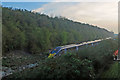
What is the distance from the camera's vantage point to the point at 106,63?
4301 mm

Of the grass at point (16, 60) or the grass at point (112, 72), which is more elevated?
the grass at point (112, 72)

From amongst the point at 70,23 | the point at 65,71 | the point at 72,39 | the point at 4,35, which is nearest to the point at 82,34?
the point at 72,39

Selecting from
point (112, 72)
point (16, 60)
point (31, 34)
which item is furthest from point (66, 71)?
point (31, 34)

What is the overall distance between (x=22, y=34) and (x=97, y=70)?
31.3 ft

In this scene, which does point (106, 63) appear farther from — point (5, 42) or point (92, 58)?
point (5, 42)

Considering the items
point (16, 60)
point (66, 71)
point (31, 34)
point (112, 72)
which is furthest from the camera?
point (31, 34)

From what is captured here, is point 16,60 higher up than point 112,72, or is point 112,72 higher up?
point 112,72

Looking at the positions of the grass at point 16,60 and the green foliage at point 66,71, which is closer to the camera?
the green foliage at point 66,71

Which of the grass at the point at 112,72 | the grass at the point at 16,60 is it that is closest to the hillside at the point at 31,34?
the grass at the point at 16,60

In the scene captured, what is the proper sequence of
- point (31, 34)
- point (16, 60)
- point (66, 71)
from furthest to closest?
1. point (31, 34)
2. point (16, 60)
3. point (66, 71)

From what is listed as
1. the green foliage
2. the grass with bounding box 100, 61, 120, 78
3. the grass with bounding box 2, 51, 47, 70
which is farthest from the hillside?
the green foliage

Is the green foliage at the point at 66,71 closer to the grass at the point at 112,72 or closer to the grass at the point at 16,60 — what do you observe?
the grass at the point at 112,72

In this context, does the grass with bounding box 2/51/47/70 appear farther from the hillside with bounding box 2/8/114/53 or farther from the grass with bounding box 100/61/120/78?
the grass with bounding box 100/61/120/78

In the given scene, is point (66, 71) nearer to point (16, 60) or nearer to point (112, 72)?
point (112, 72)
